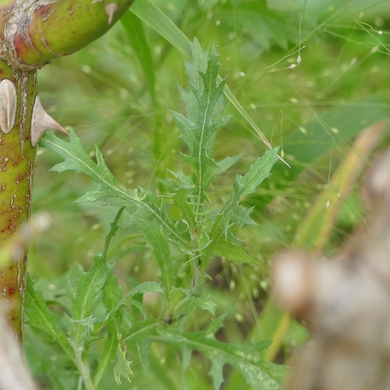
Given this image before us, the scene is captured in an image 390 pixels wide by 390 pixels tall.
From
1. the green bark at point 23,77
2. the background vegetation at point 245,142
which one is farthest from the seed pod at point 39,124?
the background vegetation at point 245,142

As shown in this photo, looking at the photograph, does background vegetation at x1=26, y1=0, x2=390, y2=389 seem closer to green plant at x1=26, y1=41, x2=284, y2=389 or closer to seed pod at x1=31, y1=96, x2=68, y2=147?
green plant at x1=26, y1=41, x2=284, y2=389

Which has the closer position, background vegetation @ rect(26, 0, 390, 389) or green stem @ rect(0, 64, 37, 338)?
green stem @ rect(0, 64, 37, 338)

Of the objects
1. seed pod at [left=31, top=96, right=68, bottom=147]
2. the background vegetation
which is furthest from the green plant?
the background vegetation

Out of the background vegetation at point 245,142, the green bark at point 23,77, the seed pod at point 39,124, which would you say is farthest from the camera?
the background vegetation at point 245,142

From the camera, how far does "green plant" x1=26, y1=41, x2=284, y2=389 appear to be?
0.82m

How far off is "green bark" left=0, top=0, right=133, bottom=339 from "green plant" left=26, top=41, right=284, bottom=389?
55mm

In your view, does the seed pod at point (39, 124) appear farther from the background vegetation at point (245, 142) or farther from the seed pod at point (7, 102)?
the background vegetation at point (245, 142)

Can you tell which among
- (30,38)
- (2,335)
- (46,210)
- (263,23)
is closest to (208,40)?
(263,23)

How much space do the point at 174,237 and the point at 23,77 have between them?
0.94ft

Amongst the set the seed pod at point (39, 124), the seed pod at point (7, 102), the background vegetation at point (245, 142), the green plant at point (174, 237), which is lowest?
the background vegetation at point (245, 142)

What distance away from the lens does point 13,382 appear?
37cm

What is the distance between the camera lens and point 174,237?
85cm

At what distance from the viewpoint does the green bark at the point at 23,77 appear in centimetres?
65

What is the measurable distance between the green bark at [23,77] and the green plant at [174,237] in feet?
0.18
